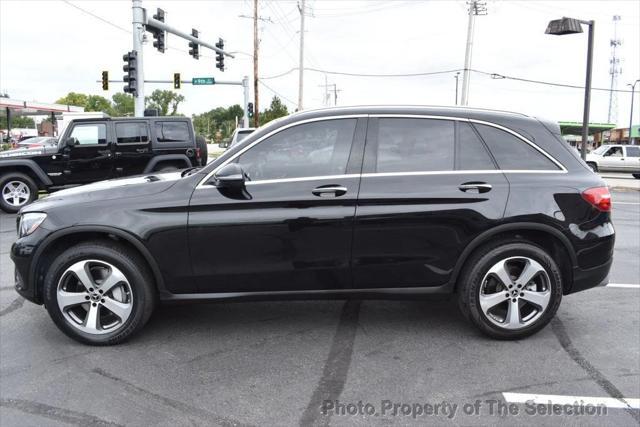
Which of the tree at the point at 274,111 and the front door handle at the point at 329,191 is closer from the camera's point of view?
the front door handle at the point at 329,191

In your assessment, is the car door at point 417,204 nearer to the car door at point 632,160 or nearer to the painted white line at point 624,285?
the painted white line at point 624,285

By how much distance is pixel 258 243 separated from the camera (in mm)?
3746

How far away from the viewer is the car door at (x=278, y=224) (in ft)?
12.3

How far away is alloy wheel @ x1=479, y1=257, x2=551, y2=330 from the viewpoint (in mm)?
3881

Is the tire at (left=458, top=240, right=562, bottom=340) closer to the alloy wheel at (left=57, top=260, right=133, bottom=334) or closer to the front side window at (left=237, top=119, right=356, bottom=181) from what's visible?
the front side window at (left=237, top=119, right=356, bottom=181)

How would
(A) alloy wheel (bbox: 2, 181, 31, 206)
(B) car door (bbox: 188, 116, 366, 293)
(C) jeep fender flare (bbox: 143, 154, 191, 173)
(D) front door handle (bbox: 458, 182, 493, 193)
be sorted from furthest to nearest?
1. (C) jeep fender flare (bbox: 143, 154, 191, 173)
2. (A) alloy wheel (bbox: 2, 181, 31, 206)
3. (D) front door handle (bbox: 458, 182, 493, 193)
4. (B) car door (bbox: 188, 116, 366, 293)

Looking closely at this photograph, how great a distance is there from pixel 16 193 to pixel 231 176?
30.0ft

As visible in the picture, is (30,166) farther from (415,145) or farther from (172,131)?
(415,145)

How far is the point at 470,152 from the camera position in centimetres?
397

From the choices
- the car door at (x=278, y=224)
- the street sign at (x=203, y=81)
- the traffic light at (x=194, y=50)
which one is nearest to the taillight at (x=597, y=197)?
the car door at (x=278, y=224)

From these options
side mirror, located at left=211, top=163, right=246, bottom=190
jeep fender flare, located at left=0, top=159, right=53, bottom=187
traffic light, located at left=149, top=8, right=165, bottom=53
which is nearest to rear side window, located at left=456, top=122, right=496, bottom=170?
side mirror, located at left=211, top=163, right=246, bottom=190

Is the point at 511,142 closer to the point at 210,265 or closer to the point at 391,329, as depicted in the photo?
the point at 391,329

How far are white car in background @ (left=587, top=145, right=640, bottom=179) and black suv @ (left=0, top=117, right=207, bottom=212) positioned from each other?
72.5 feet

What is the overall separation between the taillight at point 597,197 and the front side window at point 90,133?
389 inches
